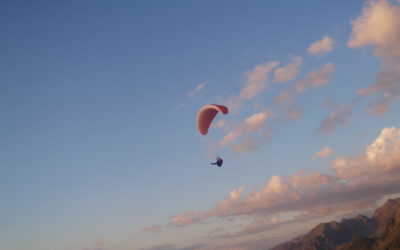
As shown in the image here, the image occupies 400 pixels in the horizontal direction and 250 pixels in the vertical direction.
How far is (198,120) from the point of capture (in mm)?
73000

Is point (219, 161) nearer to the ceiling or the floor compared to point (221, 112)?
nearer to the floor

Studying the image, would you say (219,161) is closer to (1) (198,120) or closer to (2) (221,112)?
(2) (221,112)

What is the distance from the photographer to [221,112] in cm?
6281

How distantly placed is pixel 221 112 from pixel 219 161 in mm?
8828

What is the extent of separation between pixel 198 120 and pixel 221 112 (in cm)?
1110

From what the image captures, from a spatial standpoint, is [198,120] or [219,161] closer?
[219,161]

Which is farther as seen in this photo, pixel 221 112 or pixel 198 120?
pixel 198 120

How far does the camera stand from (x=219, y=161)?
6241cm

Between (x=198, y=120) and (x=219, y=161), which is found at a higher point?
(x=198, y=120)

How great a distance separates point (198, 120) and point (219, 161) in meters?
13.5

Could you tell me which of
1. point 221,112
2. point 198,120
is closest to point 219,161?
point 221,112
